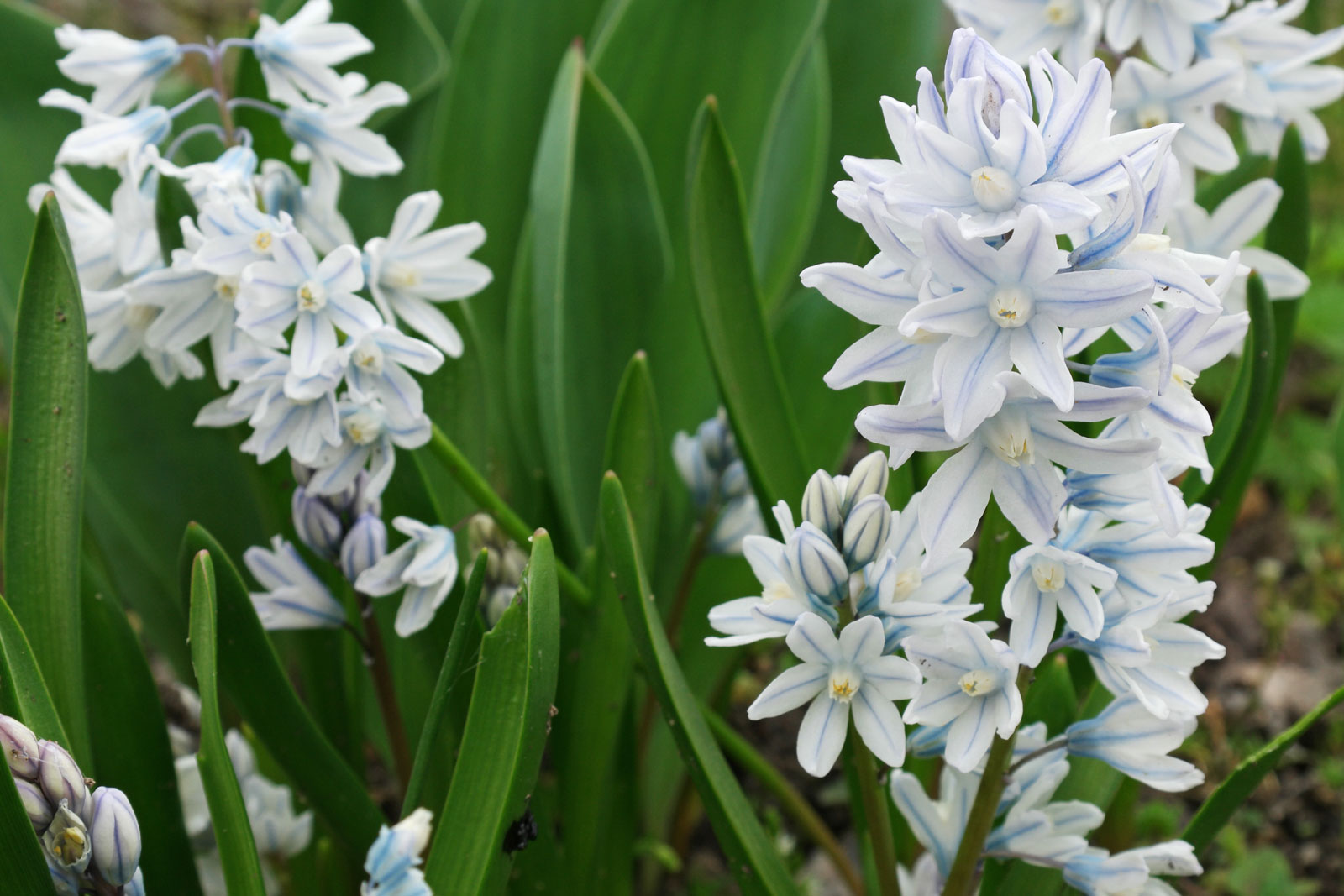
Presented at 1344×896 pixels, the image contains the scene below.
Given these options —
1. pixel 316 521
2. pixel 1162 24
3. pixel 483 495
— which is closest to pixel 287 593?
pixel 316 521

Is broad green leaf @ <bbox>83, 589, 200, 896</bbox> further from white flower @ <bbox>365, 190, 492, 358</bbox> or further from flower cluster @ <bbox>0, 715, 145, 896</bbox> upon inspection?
white flower @ <bbox>365, 190, 492, 358</bbox>

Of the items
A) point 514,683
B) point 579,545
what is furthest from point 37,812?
point 579,545

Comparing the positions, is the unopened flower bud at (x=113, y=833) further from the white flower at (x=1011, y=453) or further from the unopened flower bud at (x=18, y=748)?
the white flower at (x=1011, y=453)

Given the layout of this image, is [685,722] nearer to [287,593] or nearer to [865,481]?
[865,481]

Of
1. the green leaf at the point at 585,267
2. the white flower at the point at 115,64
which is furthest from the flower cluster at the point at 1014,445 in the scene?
the white flower at the point at 115,64

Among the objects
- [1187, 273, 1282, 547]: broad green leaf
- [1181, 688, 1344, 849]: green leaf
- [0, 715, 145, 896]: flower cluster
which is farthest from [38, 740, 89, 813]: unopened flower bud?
[1187, 273, 1282, 547]: broad green leaf

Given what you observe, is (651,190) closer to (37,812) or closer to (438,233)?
(438,233)
